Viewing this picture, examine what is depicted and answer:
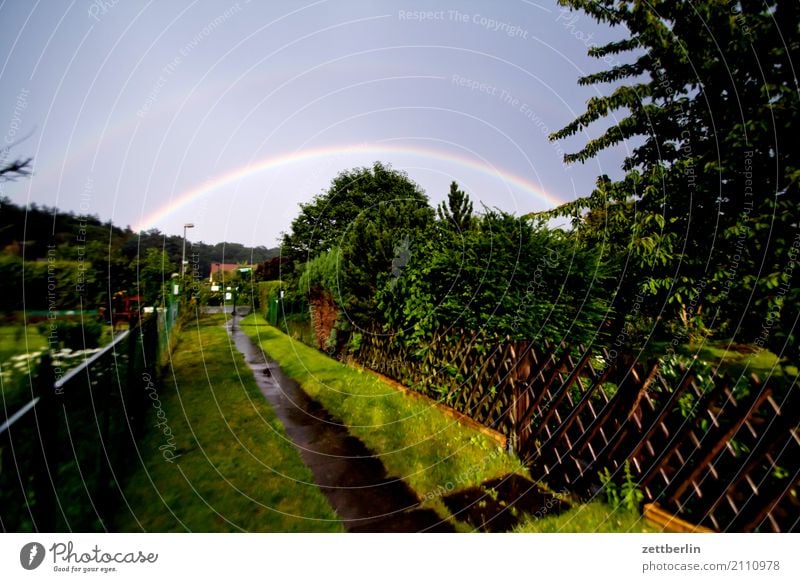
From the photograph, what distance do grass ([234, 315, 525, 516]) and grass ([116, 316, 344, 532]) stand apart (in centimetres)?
127

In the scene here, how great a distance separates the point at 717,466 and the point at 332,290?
437 inches

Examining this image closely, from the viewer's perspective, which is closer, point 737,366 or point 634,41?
point 634,41

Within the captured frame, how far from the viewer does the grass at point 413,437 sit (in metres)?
4.62

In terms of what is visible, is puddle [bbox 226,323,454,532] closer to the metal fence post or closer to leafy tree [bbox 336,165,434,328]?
the metal fence post

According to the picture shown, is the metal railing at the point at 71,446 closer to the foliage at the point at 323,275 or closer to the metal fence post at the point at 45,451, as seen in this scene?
the metal fence post at the point at 45,451

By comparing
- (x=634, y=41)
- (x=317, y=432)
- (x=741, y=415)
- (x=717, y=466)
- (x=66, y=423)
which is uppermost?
(x=634, y=41)

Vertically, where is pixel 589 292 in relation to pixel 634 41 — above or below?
below

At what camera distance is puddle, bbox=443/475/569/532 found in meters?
3.67

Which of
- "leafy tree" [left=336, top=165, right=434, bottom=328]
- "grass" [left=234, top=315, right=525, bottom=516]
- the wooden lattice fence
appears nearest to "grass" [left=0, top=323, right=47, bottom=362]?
"grass" [left=234, top=315, right=525, bottom=516]

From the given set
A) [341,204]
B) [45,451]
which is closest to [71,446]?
[45,451]

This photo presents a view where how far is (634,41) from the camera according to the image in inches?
280

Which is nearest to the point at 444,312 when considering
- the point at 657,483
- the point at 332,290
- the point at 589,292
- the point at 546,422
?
the point at 589,292

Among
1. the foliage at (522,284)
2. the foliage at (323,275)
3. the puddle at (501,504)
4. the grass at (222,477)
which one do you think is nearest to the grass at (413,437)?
the puddle at (501,504)

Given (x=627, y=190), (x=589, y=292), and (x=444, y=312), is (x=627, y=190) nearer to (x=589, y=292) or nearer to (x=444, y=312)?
(x=589, y=292)
